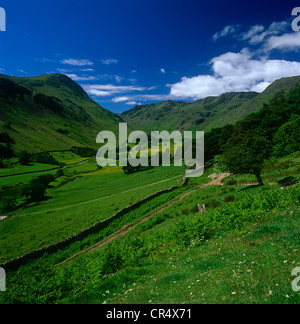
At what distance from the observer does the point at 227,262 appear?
733cm

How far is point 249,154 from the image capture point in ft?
90.5

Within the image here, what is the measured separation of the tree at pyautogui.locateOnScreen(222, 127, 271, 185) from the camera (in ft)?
89.6

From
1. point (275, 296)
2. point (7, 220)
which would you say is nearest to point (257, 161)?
point (275, 296)

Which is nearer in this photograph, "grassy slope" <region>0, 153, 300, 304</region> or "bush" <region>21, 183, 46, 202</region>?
"grassy slope" <region>0, 153, 300, 304</region>

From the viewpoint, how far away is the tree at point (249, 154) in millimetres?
27320

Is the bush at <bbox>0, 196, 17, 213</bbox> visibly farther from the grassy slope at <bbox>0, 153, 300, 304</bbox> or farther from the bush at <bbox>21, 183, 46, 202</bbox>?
the grassy slope at <bbox>0, 153, 300, 304</bbox>

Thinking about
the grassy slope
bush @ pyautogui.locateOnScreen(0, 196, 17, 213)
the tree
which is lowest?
bush @ pyautogui.locateOnScreen(0, 196, 17, 213)

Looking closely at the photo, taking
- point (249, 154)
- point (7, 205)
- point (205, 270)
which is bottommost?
point (7, 205)

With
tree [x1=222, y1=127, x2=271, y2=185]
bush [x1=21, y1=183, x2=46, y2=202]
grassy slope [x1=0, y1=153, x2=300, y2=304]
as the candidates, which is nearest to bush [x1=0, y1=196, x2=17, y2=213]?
bush [x1=21, y1=183, x2=46, y2=202]

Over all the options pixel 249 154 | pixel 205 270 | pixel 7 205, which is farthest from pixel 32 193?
pixel 205 270

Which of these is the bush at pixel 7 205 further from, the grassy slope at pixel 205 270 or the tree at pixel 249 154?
the tree at pixel 249 154

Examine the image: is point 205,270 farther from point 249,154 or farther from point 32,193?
point 32,193

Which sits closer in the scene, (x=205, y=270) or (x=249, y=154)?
(x=205, y=270)
